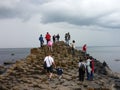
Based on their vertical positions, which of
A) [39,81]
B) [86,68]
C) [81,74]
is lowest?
[39,81]

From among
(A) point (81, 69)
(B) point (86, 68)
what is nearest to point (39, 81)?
(A) point (81, 69)

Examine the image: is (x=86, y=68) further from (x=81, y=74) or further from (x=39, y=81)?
(x=39, y=81)

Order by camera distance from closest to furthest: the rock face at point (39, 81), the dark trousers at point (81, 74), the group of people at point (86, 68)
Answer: the rock face at point (39, 81) < the group of people at point (86, 68) < the dark trousers at point (81, 74)

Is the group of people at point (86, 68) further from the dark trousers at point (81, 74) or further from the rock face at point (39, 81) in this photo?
the rock face at point (39, 81)

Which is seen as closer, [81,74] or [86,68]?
[81,74]

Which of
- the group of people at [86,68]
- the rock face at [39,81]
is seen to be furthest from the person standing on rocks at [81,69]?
the rock face at [39,81]

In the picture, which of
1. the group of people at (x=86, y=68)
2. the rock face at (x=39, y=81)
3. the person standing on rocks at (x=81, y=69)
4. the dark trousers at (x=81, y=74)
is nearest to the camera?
the rock face at (x=39, y=81)

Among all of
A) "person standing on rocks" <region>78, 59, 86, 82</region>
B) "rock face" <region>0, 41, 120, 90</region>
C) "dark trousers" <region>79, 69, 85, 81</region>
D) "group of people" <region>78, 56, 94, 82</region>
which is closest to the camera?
"rock face" <region>0, 41, 120, 90</region>

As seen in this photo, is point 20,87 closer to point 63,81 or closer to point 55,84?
point 55,84

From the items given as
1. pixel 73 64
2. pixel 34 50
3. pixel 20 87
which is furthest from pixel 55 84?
pixel 34 50

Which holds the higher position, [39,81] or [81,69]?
[81,69]

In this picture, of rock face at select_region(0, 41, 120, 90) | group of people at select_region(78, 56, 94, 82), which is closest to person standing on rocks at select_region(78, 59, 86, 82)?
group of people at select_region(78, 56, 94, 82)

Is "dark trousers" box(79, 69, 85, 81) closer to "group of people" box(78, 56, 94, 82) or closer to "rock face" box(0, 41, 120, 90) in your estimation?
"group of people" box(78, 56, 94, 82)

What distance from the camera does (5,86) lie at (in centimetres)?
2120
